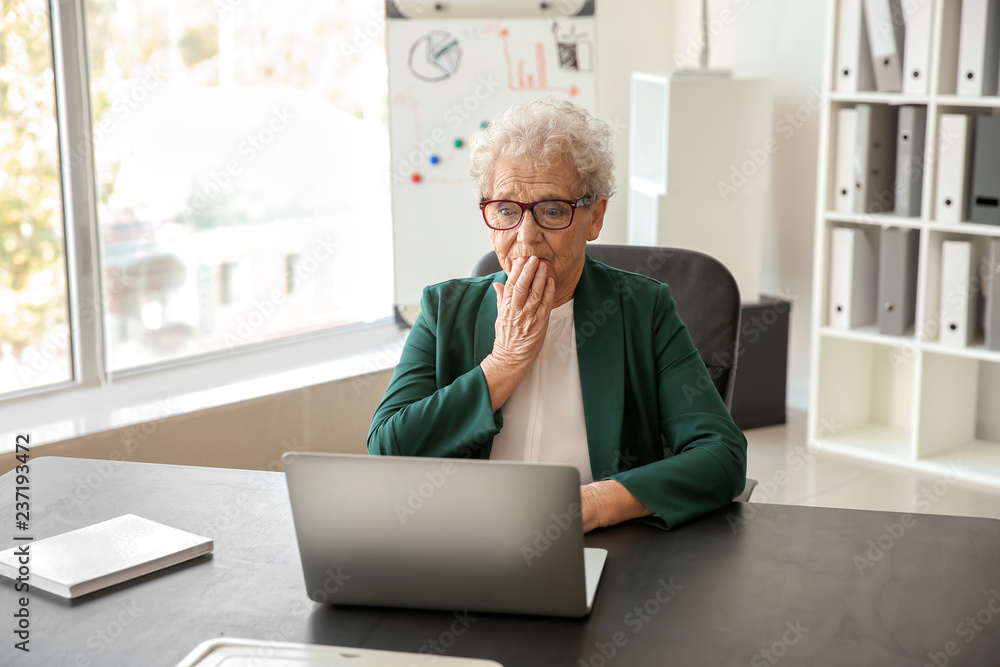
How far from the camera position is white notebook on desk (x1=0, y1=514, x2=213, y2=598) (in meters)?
1.13

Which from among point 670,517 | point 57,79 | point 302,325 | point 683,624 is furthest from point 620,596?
point 302,325

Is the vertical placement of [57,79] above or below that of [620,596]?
above

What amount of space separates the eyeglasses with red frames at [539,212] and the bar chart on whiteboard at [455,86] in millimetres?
1908

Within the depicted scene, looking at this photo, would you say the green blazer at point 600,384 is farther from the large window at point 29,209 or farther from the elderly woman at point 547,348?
the large window at point 29,209

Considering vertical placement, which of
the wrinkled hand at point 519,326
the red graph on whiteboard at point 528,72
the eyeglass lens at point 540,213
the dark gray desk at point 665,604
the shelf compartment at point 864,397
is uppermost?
the red graph on whiteboard at point 528,72

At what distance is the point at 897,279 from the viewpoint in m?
3.34

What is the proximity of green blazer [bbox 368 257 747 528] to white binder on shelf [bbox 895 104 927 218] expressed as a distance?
199cm

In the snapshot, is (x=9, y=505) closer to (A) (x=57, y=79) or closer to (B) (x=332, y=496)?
(B) (x=332, y=496)

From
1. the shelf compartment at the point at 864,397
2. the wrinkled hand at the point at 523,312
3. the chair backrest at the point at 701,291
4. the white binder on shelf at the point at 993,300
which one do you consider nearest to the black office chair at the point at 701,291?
the chair backrest at the point at 701,291

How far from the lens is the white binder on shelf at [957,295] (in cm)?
318

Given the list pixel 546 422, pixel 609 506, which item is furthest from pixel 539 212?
pixel 609 506

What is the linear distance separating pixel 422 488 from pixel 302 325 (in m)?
2.88

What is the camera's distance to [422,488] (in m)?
1.01

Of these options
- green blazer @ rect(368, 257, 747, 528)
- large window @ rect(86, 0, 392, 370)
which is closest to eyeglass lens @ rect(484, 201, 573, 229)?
green blazer @ rect(368, 257, 747, 528)
